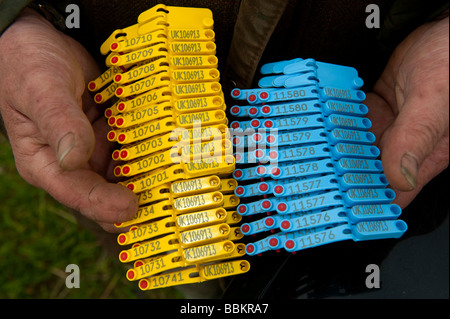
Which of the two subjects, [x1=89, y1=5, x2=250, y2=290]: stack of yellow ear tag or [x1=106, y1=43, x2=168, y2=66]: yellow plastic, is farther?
[x1=106, y1=43, x2=168, y2=66]: yellow plastic

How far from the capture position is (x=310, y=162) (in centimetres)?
133

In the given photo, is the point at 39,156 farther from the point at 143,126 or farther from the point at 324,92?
the point at 324,92

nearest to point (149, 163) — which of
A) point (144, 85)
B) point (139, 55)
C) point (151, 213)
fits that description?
point (151, 213)

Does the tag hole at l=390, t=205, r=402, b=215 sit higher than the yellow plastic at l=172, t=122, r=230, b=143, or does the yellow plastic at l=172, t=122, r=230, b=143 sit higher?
the yellow plastic at l=172, t=122, r=230, b=143

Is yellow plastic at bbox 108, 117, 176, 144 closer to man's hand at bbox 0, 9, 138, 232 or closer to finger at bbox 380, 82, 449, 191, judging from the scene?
man's hand at bbox 0, 9, 138, 232

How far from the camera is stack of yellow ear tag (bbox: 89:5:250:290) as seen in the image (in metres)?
1.25

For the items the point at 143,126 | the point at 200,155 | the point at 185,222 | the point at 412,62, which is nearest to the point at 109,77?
the point at 143,126

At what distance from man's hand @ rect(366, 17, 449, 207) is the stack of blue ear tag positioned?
0.10 m

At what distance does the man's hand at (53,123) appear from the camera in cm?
114

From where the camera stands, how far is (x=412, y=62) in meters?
1.32

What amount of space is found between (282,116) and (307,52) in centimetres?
32

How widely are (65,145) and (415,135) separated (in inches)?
36.8

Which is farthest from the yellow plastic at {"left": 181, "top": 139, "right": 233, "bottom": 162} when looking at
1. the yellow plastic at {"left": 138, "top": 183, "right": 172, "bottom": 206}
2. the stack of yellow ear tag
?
the yellow plastic at {"left": 138, "top": 183, "right": 172, "bottom": 206}

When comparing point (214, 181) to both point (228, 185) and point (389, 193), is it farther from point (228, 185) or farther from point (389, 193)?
point (389, 193)
